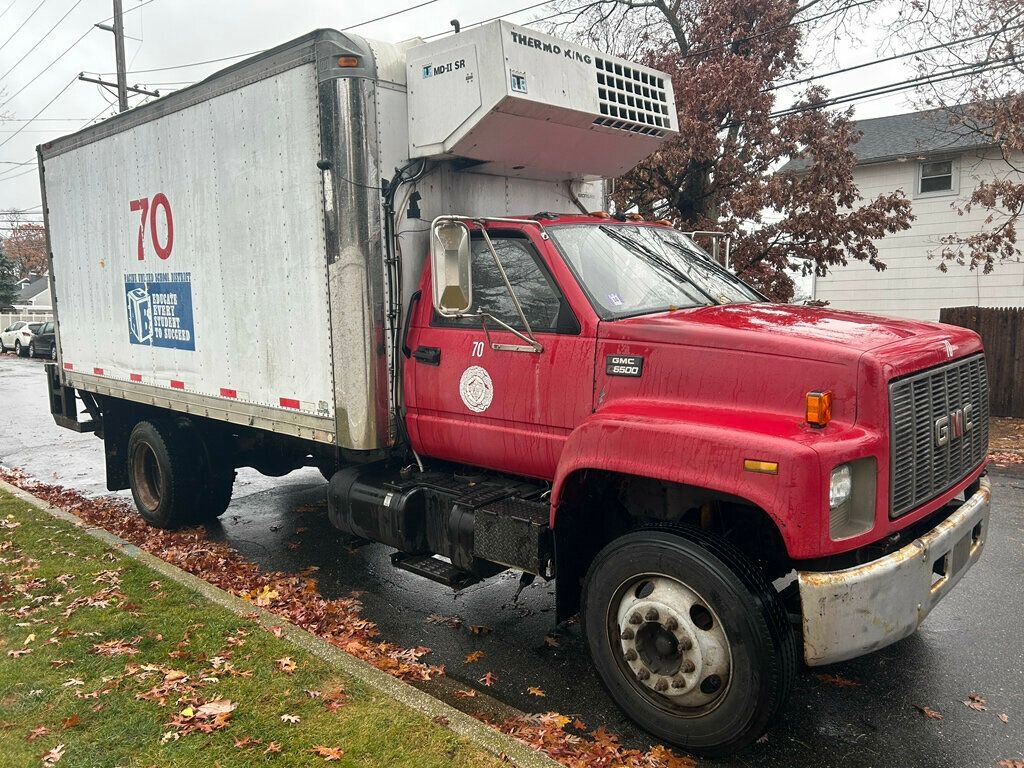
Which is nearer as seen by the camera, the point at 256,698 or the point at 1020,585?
the point at 256,698

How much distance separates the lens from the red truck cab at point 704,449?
3322 mm

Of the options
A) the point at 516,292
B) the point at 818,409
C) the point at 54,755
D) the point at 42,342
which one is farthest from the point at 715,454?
the point at 42,342

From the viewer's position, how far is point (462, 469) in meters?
5.27

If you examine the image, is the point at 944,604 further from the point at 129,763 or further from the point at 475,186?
the point at 129,763

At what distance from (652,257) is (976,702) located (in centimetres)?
288

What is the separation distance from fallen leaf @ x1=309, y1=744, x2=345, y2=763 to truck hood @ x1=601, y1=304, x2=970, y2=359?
2283 mm

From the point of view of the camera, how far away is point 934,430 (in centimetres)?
370

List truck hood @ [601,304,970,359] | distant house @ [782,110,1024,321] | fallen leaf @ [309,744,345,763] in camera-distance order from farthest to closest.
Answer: distant house @ [782,110,1024,321], truck hood @ [601,304,970,359], fallen leaf @ [309,744,345,763]

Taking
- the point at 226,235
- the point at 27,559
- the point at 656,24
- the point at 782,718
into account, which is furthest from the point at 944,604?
the point at 656,24

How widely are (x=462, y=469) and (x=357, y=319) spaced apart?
117 cm

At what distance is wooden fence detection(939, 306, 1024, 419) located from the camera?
12555mm

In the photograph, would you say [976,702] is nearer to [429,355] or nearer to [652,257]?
[652,257]

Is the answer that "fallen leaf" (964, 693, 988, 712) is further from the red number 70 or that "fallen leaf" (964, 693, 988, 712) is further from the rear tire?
the red number 70

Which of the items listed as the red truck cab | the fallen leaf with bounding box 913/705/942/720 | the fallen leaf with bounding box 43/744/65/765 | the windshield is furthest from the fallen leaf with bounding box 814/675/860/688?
the fallen leaf with bounding box 43/744/65/765
